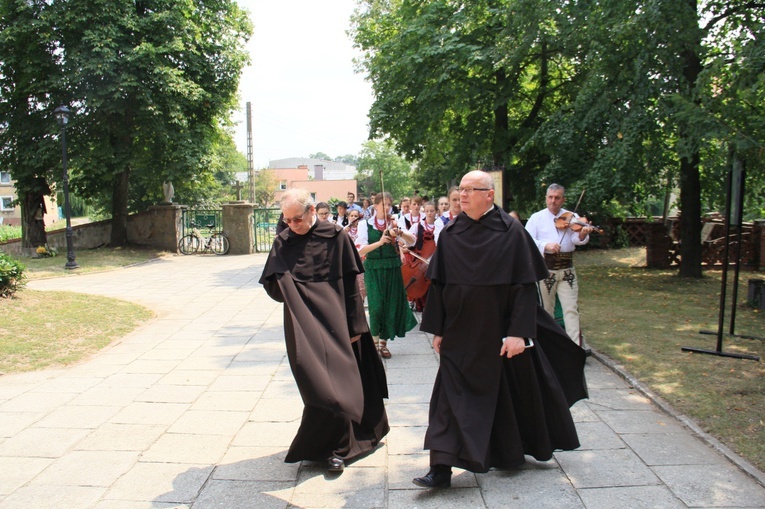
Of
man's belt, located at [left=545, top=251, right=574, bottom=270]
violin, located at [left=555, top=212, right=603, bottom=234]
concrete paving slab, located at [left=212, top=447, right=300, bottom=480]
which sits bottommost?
concrete paving slab, located at [left=212, top=447, right=300, bottom=480]

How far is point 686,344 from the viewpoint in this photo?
7.48 metres

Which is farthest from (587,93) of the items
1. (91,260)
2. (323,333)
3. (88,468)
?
(91,260)

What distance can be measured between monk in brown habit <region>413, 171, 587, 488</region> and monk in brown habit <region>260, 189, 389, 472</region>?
606 millimetres

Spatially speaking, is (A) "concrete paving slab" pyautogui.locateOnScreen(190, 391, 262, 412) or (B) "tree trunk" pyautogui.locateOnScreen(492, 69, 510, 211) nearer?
(A) "concrete paving slab" pyautogui.locateOnScreen(190, 391, 262, 412)

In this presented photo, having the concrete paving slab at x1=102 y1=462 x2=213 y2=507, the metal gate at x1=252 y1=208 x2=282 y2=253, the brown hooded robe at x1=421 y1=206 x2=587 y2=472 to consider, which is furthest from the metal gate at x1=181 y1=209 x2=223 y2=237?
the brown hooded robe at x1=421 y1=206 x2=587 y2=472

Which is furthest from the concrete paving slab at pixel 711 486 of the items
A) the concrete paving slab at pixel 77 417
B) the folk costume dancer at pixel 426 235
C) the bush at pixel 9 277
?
the bush at pixel 9 277

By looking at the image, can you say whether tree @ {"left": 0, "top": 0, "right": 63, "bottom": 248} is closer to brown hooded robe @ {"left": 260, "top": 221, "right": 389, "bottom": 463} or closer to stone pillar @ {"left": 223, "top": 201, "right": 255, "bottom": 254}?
stone pillar @ {"left": 223, "top": 201, "right": 255, "bottom": 254}

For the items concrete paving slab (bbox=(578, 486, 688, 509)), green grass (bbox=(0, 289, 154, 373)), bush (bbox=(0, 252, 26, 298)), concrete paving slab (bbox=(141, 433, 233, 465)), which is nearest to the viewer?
concrete paving slab (bbox=(578, 486, 688, 509))

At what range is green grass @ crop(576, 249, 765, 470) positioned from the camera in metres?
4.93

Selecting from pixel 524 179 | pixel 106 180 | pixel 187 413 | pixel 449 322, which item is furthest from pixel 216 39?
pixel 449 322

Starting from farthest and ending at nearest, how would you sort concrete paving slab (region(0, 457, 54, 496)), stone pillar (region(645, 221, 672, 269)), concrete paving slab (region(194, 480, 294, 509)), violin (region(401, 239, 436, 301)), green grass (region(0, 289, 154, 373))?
1. stone pillar (region(645, 221, 672, 269))
2. violin (region(401, 239, 436, 301))
3. green grass (region(0, 289, 154, 373))
4. concrete paving slab (region(0, 457, 54, 496))
5. concrete paving slab (region(194, 480, 294, 509))

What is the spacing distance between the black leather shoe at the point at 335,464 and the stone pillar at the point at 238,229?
1858cm

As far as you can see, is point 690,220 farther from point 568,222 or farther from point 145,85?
point 145,85

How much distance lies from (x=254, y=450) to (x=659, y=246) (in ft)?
45.2
